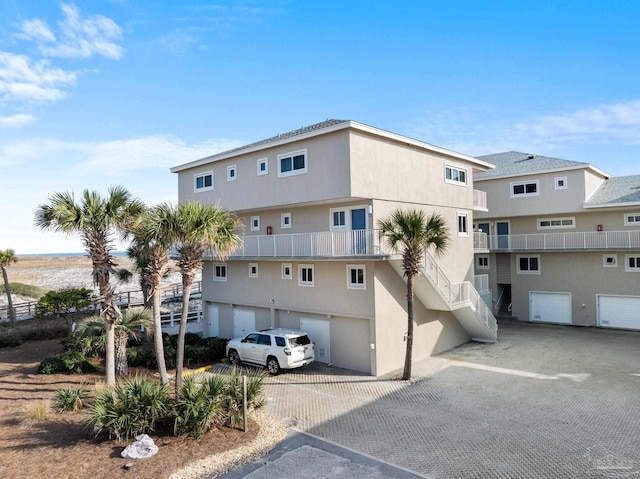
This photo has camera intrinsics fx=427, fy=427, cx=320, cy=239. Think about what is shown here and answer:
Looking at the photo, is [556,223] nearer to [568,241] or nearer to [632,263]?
[568,241]

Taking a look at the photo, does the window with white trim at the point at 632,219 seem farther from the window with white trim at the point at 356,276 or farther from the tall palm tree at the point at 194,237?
the tall palm tree at the point at 194,237

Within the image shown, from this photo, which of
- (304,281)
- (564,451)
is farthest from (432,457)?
(304,281)

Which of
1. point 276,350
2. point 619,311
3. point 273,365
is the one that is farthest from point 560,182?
point 273,365

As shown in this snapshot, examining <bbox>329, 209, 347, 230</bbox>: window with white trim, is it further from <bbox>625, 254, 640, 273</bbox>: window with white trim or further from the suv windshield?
<bbox>625, 254, 640, 273</bbox>: window with white trim

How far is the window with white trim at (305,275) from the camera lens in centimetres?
1953

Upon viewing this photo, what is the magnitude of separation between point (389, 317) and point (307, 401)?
5287 mm

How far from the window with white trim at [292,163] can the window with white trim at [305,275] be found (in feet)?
14.0

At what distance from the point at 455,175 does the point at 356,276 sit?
28.8 feet

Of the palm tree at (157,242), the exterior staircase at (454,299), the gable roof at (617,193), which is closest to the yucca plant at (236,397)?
the palm tree at (157,242)

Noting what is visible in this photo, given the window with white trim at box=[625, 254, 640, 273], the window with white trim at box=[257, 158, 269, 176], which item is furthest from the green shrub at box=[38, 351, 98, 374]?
the window with white trim at box=[625, 254, 640, 273]

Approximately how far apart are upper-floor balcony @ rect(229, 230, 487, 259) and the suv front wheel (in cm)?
446

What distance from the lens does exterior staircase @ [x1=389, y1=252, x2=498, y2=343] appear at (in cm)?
1834

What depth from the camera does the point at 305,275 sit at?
19.8 m

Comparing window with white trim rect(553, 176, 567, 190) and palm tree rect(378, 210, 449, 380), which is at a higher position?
window with white trim rect(553, 176, 567, 190)
